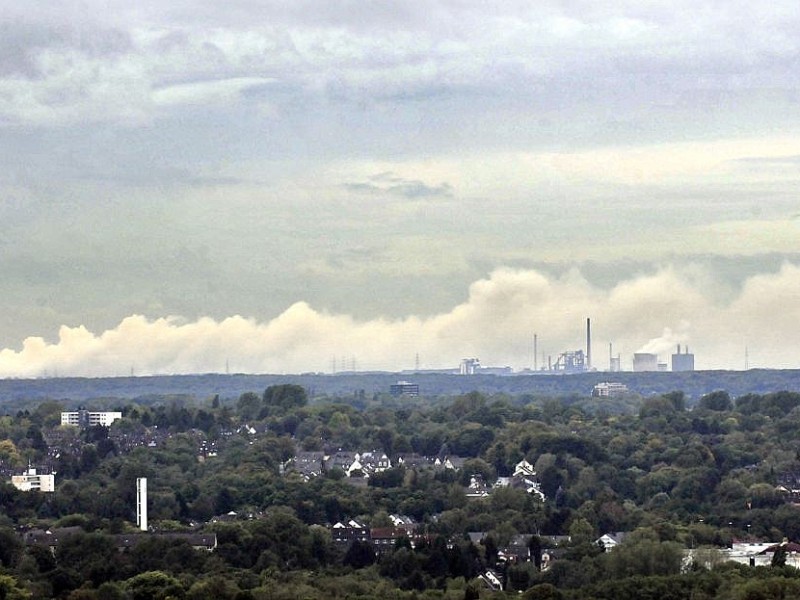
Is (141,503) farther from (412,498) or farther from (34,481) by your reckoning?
(34,481)

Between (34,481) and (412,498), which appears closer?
(412,498)

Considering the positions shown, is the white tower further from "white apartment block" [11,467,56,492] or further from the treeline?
"white apartment block" [11,467,56,492]

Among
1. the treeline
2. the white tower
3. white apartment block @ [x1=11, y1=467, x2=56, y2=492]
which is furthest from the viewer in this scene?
white apartment block @ [x1=11, y1=467, x2=56, y2=492]

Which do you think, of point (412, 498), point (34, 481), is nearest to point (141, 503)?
point (412, 498)

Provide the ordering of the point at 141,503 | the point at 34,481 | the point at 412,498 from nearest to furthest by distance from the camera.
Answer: the point at 141,503
the point at 412,498
the point at 34,481

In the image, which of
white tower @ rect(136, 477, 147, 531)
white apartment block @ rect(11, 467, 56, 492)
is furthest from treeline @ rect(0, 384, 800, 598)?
white apartment block @ rect(11, 467, 56, 492)

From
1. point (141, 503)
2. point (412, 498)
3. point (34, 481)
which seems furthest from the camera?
point (34, 481)

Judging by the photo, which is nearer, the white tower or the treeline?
the treeline

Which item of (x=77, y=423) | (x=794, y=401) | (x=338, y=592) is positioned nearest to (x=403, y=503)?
(x=338, y=592)

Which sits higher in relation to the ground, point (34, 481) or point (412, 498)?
point (34, 481)

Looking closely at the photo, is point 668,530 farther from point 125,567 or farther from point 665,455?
point 665,455
